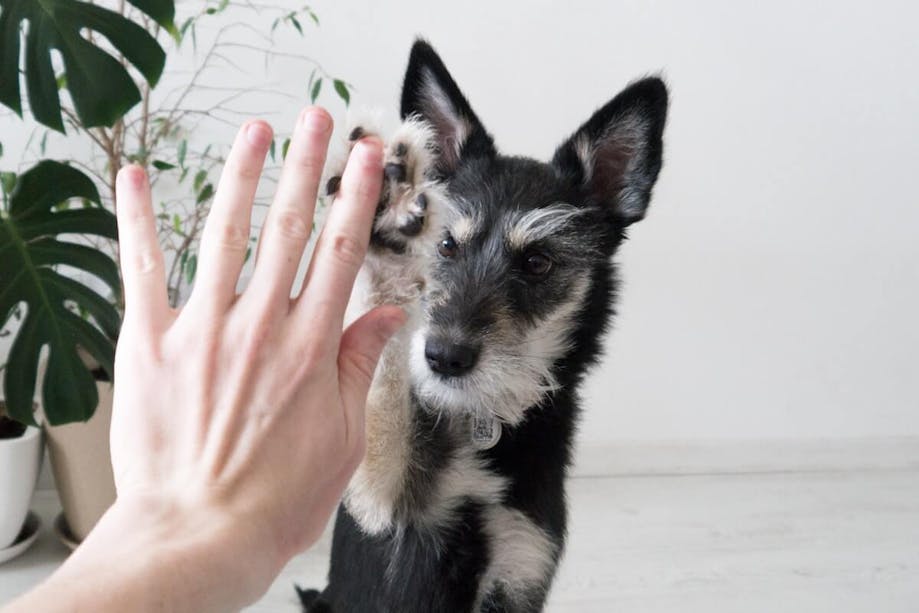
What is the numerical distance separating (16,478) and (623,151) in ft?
5.49

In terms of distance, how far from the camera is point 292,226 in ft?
2.56

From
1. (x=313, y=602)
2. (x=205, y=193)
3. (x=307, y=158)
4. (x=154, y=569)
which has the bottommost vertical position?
(x=313, y=602)

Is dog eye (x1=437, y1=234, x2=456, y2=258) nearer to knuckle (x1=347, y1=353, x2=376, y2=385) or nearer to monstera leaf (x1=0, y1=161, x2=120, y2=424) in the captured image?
knuckle (x1=347, y1=353, x2=376, y2=385)

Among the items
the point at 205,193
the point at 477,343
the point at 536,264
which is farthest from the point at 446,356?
the point at 205,193

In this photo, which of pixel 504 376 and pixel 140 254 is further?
pixel 504 376

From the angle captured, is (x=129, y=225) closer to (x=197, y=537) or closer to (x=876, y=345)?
(x=197, y=537)

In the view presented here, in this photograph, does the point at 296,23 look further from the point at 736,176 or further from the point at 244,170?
the point at 736,176

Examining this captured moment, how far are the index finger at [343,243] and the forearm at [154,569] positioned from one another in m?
0.22

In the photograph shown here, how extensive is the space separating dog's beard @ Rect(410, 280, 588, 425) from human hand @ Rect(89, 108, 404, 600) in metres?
0.25

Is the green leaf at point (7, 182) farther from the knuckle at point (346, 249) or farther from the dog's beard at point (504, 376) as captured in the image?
the knuckle at point (346, 249)

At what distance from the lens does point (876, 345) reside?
8.89ft

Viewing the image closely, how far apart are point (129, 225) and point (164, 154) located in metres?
1.56

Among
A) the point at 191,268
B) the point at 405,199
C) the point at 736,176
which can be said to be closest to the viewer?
the point at 405,199

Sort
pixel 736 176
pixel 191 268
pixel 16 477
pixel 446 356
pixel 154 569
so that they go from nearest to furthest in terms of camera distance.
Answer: pixel 154 569, pixel 446 356, pixel 16 477, pixel 191 268, pixel 736 176
